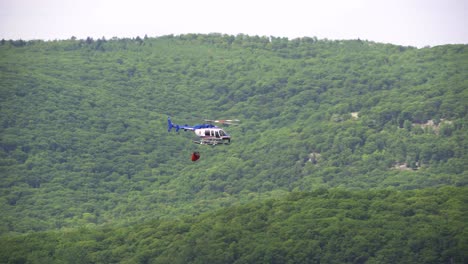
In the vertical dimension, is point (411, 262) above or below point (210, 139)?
below

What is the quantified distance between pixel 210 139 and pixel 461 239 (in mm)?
80984

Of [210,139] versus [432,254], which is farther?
[432,254]

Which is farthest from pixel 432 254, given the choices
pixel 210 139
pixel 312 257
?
pixel 210 139

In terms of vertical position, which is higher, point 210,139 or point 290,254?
point 210,139

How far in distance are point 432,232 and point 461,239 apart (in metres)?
4.94

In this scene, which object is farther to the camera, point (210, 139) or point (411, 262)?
point (411, 262)

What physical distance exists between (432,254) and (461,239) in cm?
654

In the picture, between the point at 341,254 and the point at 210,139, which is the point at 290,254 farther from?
the point at 210,139

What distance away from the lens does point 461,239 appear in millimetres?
197125

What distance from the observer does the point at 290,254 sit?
655 ft

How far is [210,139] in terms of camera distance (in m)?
127

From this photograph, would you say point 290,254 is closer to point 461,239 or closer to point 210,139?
point 461,239

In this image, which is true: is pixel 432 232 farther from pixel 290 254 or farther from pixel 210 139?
pixel 210 139

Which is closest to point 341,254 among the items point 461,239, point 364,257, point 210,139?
point 364,257
